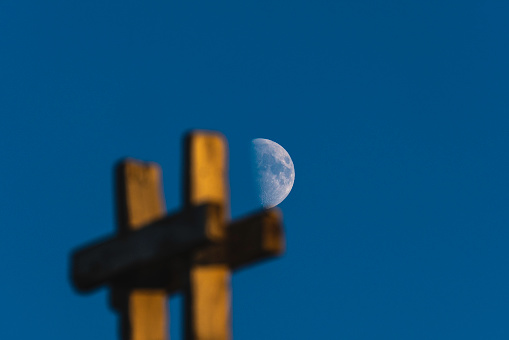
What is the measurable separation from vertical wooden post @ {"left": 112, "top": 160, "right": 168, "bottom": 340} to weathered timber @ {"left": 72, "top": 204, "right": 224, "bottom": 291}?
104 millimetres

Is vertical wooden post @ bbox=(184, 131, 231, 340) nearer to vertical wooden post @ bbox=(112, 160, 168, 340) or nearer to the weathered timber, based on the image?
the weathered timber

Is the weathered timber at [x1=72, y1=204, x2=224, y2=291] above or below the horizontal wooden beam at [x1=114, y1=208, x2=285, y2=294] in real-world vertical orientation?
above

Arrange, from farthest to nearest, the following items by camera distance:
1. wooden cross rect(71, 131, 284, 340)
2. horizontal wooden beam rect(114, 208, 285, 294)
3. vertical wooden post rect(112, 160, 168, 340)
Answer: vertical wooden post rect(112, 160, 168, 340)
wooden cross rect(71, 131, 284, 340)
horizontal wooden beam rect(114, 208, 285, 294)

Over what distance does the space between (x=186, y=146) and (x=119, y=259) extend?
0.69m

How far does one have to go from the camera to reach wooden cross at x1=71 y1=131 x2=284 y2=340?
489 cm

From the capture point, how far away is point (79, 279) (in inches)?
223

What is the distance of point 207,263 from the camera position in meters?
5.00

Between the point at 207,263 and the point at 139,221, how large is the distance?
712 mm

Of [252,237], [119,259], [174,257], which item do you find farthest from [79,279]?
[252,237]

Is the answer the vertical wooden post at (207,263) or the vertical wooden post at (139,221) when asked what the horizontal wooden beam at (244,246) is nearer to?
the vertical wooden post at (207,263)

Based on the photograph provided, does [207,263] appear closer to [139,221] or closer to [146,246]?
[146,246]

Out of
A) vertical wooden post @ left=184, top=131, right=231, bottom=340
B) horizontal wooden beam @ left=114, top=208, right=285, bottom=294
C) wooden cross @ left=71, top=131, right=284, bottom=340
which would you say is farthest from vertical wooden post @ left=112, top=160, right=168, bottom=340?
vertical wooden post @ left=184, top=131, right=231, bottom=340

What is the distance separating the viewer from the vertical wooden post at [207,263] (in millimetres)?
4922

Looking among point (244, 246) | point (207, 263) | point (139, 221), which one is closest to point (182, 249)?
point (207, 263)
